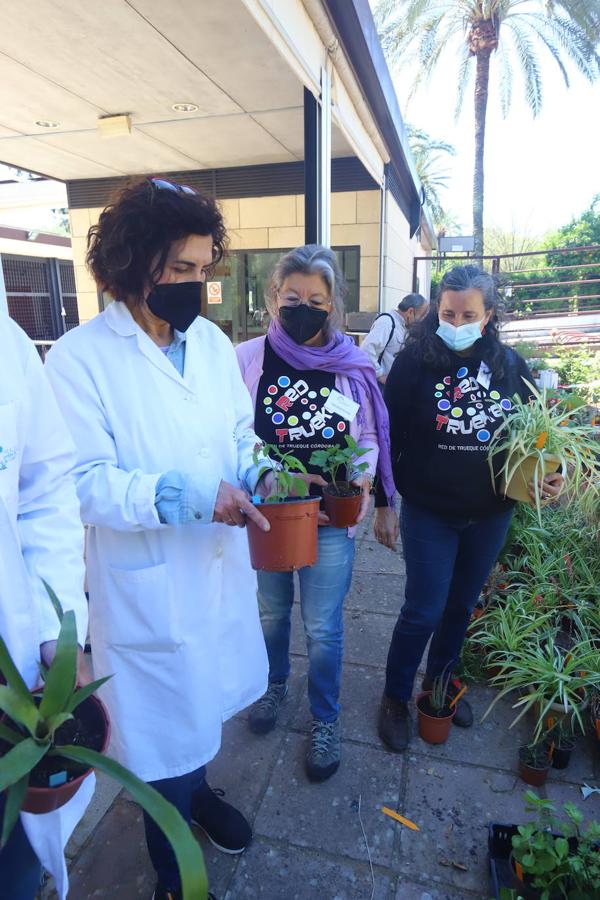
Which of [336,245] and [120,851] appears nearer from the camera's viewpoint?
[120,851]

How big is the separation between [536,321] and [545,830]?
1563cm

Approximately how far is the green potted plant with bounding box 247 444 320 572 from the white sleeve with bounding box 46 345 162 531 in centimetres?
30

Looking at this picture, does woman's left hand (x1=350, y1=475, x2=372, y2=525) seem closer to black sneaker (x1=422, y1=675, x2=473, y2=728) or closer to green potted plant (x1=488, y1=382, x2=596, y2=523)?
green potted plant (x1=488, y1=382, x2=596, y2=523)

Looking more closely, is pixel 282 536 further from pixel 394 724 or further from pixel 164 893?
pixel 394 724

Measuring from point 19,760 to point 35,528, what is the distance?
0.46 meters

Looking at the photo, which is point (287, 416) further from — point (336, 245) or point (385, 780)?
point (336, 245)

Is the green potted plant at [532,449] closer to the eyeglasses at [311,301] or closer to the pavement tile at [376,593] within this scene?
the eyeglasses at [311,301]

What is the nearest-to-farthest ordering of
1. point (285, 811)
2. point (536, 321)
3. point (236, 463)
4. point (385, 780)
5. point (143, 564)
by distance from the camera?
point (143, 564) < point (236, 463) < point (285, 811) < point (385, 780) < point (536, 321)

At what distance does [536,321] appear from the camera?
15.3 m

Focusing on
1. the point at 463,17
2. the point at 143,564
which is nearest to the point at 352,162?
the point at 143,564

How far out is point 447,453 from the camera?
6.92 ft

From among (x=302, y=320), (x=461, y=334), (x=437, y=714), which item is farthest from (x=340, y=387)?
(x=437, y=714)

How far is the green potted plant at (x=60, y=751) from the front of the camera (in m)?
0.75

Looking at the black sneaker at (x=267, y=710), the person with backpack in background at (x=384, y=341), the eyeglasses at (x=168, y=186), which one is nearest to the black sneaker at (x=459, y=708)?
the black sneaker at (x=267, y=710)
